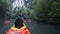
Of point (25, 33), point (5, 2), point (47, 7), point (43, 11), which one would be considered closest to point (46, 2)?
point (47, 7)

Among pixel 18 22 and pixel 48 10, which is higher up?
pixel 18 22

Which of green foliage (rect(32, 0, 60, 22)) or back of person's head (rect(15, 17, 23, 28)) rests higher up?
back of person's head (rect(15, 17, 23, 28))

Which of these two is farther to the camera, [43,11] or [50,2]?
[43,11]

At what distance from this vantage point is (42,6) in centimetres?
3841

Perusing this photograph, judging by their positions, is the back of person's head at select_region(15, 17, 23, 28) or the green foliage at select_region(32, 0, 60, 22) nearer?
the back of person's head at select_region(15, 17, 23, 28)

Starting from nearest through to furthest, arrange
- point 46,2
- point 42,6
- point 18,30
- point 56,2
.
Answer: point 18,30 → point 56,2 → point 46,2 → point 42,6

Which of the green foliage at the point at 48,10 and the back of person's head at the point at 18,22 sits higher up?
the back of person's head at the point at 18,22

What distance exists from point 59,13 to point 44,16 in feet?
29.7

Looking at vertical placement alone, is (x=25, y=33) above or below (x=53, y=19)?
above

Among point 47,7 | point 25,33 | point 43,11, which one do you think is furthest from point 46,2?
point 25,33

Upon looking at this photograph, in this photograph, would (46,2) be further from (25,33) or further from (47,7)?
(25,33)

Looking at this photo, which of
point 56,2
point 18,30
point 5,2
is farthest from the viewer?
point 5,2

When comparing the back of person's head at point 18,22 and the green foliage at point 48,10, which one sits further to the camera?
the green foliage at point 48,10

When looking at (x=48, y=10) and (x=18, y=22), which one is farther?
(x=48, y=10)
